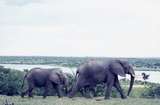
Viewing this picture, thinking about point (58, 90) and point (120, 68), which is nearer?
point (120, 68)

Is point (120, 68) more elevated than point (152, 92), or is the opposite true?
point (120, 68)

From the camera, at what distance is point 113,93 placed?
26656 mm

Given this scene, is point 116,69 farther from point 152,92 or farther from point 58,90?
point 152,92

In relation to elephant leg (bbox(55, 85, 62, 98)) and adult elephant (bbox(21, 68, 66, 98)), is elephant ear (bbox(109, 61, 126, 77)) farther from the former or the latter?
elephant leg (bbox(55, 85, 62, 98))

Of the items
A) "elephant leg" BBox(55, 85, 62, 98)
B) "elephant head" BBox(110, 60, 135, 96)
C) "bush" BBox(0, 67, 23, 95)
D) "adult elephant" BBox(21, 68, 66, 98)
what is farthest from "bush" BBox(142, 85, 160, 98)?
"bush" BBox(0, 67, 23, 95)

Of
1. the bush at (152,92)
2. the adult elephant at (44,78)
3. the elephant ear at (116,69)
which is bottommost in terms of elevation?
the bush at (152,92)

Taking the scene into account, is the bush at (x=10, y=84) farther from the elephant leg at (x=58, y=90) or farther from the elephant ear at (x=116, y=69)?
the elephant ear at (x=116, y=69)

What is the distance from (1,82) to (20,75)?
1.47 meters

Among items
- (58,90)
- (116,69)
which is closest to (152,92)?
(116,69)

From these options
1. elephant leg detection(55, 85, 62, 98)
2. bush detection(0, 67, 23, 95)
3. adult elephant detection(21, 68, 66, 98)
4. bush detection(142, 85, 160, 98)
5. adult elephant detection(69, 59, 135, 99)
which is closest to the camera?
adult elephant detection(69, 59, 135, 99)

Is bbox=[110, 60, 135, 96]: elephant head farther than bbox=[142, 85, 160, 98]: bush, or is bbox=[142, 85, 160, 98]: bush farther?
bbox=[142, 85, 160, 98]: bush

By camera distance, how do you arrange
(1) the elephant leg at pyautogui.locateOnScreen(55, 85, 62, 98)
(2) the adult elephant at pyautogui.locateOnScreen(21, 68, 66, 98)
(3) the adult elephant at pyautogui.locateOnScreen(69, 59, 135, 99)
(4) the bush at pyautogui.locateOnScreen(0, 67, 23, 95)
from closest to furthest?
(3) the adult elephant at pyautogui.locateOnScreen(69, 59, 135, 99)
(2) the adult elephant at pyautogui.locateOnScreen(21, 68, 66, 98)
(1) the elephant leg at pyautogui.locateOnScreen(55, 85, 62, 98)
(4) the bush at pyautogui.locateOnScreen(0, 67, 23, 95)

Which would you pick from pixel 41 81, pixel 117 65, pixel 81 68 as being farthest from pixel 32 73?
pixel 117 65

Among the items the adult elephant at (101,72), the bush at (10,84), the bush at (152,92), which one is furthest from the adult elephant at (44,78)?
the bush at (152,92)
